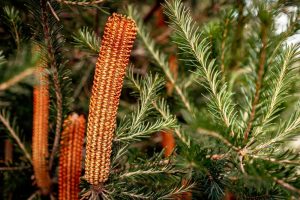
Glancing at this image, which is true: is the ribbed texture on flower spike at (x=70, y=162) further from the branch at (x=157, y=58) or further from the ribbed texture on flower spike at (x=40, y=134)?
the branch at (x=157, y=58)

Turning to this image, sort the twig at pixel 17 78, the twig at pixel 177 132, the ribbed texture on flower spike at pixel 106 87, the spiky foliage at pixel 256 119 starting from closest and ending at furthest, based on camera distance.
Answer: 1. the twig at pixel 17 78
2. the spiky foliage at pixel 256 119
3. the ribbed texture on flower spike at pixel 106 87
4. the twig at pixel 177 132

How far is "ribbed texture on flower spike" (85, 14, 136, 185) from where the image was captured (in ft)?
3.09

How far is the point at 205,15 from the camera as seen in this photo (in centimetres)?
206

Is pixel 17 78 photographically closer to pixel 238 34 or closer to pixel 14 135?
pixel 14 135

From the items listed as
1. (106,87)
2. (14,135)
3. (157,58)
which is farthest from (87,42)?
(14,135)

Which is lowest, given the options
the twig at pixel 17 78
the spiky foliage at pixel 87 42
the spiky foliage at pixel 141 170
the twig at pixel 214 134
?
the spiky foliage at pixel 141 170

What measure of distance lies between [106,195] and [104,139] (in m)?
0.19

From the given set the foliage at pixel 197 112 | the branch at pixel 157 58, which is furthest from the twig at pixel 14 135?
the branch at pixel 157 58

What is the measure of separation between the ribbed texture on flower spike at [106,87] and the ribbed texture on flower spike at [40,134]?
343 mm

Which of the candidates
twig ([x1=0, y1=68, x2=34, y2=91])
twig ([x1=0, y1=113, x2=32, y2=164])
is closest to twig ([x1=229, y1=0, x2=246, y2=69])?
twig ([x1=0, y1=68, x2=34, y2=91])

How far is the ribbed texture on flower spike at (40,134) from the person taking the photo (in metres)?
1.25

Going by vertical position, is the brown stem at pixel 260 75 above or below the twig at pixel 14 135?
above

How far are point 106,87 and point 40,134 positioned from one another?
0.45 metres

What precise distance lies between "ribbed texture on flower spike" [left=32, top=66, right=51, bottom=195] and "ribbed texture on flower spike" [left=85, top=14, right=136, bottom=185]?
1.13ft
